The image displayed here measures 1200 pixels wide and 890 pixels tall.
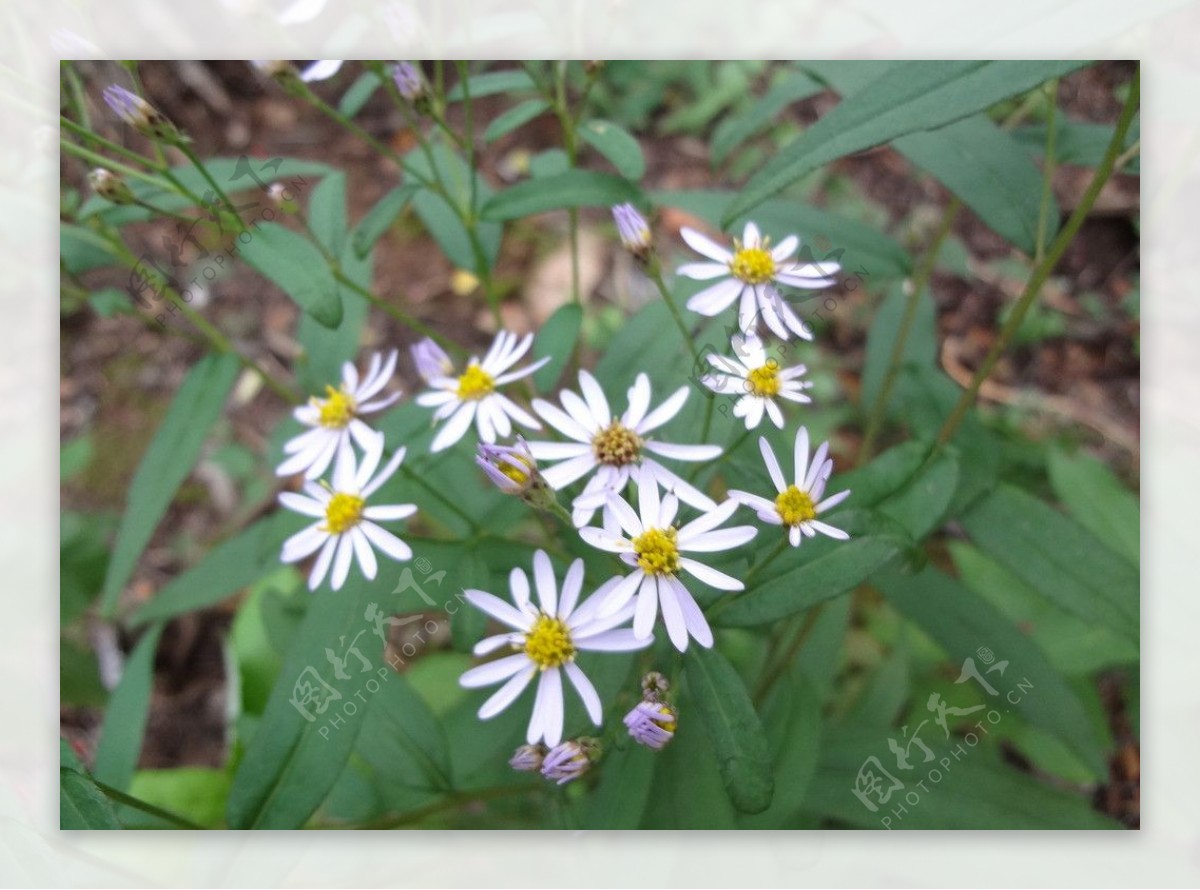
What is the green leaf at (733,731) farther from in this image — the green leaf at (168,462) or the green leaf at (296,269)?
the green leaf at (168,462)

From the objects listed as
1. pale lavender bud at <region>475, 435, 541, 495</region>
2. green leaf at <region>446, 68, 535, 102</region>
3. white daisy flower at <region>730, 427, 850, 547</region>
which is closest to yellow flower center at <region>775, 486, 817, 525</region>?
white daisy flower at <region>730, 427, 850, 547</region>

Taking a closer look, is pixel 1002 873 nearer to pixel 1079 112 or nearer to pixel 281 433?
pixel 281 433

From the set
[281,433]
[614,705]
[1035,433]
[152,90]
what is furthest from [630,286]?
[614,705]

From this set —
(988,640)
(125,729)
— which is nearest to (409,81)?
(125,729)

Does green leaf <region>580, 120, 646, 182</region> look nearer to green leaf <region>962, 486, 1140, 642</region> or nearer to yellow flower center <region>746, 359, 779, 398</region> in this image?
yellow flower center <region>746, 359, 779, 398</region>

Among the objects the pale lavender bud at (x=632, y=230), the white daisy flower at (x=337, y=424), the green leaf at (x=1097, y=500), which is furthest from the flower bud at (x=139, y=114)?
the green leaf at (x=1097, y=500)
